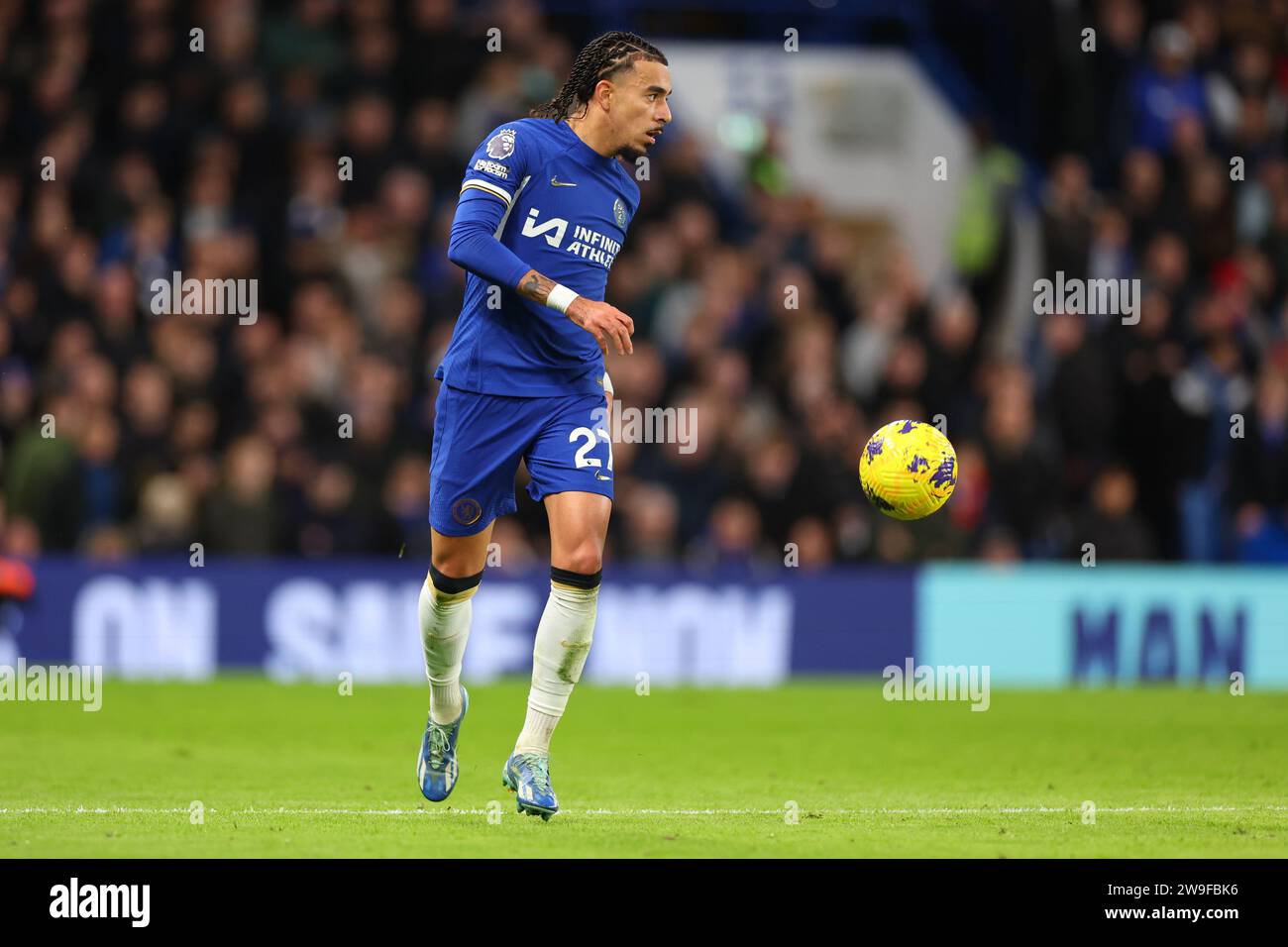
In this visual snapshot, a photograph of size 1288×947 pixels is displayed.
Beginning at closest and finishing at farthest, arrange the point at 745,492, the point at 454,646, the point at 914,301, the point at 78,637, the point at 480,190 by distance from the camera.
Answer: the point at 480,190
the point at 454,646
the point at 78,637
the point at 745,492
the point at 914,301

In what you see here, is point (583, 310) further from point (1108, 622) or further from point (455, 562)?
point (1108, 622)

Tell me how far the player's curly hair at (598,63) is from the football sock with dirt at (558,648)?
1.92m

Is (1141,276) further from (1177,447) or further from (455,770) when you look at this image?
(455,770)

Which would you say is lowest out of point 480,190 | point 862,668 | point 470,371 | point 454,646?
point 862,668

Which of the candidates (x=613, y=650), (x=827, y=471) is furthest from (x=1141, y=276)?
(x=613, y=650)

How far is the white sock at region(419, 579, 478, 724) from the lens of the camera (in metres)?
8.66

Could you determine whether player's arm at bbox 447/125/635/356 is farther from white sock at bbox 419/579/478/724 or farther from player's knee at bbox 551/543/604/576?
white sock at bbox 419/579/478/724

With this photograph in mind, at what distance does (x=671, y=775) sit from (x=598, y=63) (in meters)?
3.60

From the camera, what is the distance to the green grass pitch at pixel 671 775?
303 inches

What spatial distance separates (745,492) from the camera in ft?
55.1

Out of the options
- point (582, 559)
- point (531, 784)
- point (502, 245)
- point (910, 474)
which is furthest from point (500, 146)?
point (531, 784)

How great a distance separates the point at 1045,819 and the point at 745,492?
8.40 meters

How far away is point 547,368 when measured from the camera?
8383mm

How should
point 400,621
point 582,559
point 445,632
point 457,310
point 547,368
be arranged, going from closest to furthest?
point 582,559
point 547,368
point 445,632
point 400,621
point 457,310
